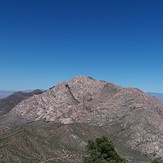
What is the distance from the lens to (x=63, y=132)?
541 ft

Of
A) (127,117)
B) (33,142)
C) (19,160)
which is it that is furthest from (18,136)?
(127,117)

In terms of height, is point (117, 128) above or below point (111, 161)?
above

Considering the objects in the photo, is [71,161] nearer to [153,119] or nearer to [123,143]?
[123,143]

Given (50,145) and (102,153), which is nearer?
(102,153)

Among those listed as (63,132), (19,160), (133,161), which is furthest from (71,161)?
(63,132)

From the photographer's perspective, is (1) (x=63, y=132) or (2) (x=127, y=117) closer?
(1) (x=63, y=132)

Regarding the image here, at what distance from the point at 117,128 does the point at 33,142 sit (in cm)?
7286

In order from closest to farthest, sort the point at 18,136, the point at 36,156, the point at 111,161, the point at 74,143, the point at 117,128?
1. the point at 111,161
2. the point at 36,156
3. the point at 18,136
4. the point at 74,143
5. the point at 117,128

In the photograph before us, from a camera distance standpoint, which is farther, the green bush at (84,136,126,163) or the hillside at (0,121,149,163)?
the hillside at (0,121,149,163)

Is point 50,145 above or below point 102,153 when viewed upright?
below

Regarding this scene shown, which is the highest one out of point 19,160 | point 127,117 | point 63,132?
point 127,117

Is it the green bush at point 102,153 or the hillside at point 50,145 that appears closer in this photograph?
the green bush at point 102,153

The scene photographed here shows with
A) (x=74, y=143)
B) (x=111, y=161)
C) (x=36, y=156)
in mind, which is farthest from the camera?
(x=74, y=143)

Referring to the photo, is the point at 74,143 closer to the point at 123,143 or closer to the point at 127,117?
the point at 123,143
